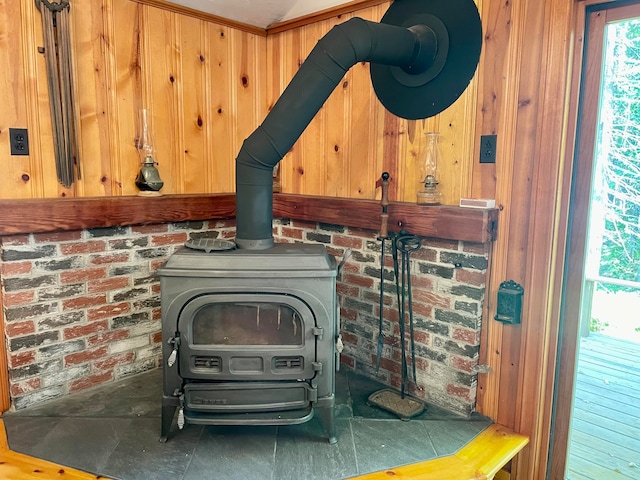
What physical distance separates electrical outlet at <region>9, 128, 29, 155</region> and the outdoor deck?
8.66 feet

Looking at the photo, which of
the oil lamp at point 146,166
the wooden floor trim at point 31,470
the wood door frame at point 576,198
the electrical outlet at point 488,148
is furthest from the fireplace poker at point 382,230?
the wooden floor trim at point 31,470

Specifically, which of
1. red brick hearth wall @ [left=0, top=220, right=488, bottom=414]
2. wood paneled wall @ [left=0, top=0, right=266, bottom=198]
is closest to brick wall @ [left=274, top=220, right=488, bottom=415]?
red brick hearth wall @ [left=0, top=220, right=488, bottom=414]

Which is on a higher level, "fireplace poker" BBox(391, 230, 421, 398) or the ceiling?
the ceiling

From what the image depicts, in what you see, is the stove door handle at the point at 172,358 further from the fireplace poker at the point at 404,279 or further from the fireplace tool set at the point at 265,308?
the fireplace poker at the point at 404,279

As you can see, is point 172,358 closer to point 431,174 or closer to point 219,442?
point 219,442

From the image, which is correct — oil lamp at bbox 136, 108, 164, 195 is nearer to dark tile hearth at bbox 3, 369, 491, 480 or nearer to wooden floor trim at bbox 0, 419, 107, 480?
dark tile hearth at bbox 3, 369, 491, 480

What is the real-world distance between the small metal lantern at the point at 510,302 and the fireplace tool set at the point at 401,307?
0.38 meters

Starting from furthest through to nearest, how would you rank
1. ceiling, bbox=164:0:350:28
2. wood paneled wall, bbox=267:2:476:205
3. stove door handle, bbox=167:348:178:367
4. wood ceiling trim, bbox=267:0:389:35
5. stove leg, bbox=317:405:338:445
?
ceiling, bbox=164:0:350:28 → wood ceiling trim, bbox=267:0:389:35 → wood paneled wall, bbox=267:2:476:205 → stove leg, bbox=317:405:338:445 → stove door handle, bbox=167:348:178:367

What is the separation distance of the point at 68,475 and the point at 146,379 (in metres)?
0.76

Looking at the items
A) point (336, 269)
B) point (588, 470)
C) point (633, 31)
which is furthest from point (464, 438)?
point (633, 31)

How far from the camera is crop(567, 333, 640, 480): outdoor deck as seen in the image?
6.53ft

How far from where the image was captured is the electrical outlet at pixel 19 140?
1.93 m

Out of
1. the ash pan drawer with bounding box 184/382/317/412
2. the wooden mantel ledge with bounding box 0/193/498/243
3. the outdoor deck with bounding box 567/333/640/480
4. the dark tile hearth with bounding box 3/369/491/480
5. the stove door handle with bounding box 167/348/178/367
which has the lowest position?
the outdoor deck with bounding box 567/333/640/480

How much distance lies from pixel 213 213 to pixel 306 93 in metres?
1.04
